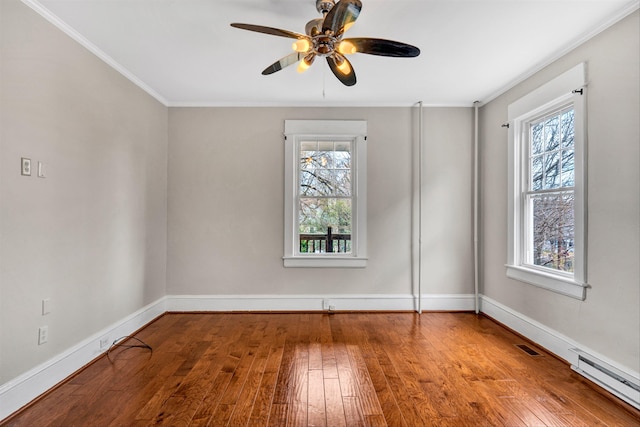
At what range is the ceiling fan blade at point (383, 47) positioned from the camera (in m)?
1.89

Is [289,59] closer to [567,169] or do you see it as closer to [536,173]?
[567,169]

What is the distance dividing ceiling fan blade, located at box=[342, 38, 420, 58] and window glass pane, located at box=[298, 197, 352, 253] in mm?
2236

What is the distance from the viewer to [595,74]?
2.39 meters

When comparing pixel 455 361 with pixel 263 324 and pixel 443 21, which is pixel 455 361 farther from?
pixel 443 21

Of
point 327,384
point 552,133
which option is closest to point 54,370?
point 327,384

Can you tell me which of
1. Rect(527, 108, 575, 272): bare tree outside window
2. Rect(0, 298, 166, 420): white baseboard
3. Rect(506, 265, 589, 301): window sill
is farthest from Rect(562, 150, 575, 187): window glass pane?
Rect(0, 298, 166, 420): white baseboard

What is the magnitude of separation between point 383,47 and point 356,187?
2.17 meters

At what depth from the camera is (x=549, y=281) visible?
2.82 metres

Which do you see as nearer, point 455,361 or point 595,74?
point 595,74

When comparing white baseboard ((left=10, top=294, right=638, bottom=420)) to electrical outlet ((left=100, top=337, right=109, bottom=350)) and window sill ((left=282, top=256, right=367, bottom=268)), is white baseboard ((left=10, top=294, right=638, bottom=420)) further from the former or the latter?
window sill ((left=282, top=256, right=367, bottom=268))

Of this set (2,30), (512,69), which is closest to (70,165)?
(2,30)

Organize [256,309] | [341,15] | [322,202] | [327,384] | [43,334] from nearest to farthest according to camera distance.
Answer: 1. [341,15]
2. [43,334]
3. [327,384]
4. [256,309]
5. [322,202]

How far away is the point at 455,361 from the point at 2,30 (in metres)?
3.85

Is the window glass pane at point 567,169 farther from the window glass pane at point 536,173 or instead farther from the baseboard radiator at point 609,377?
the baseboard radiator at point 609,377
